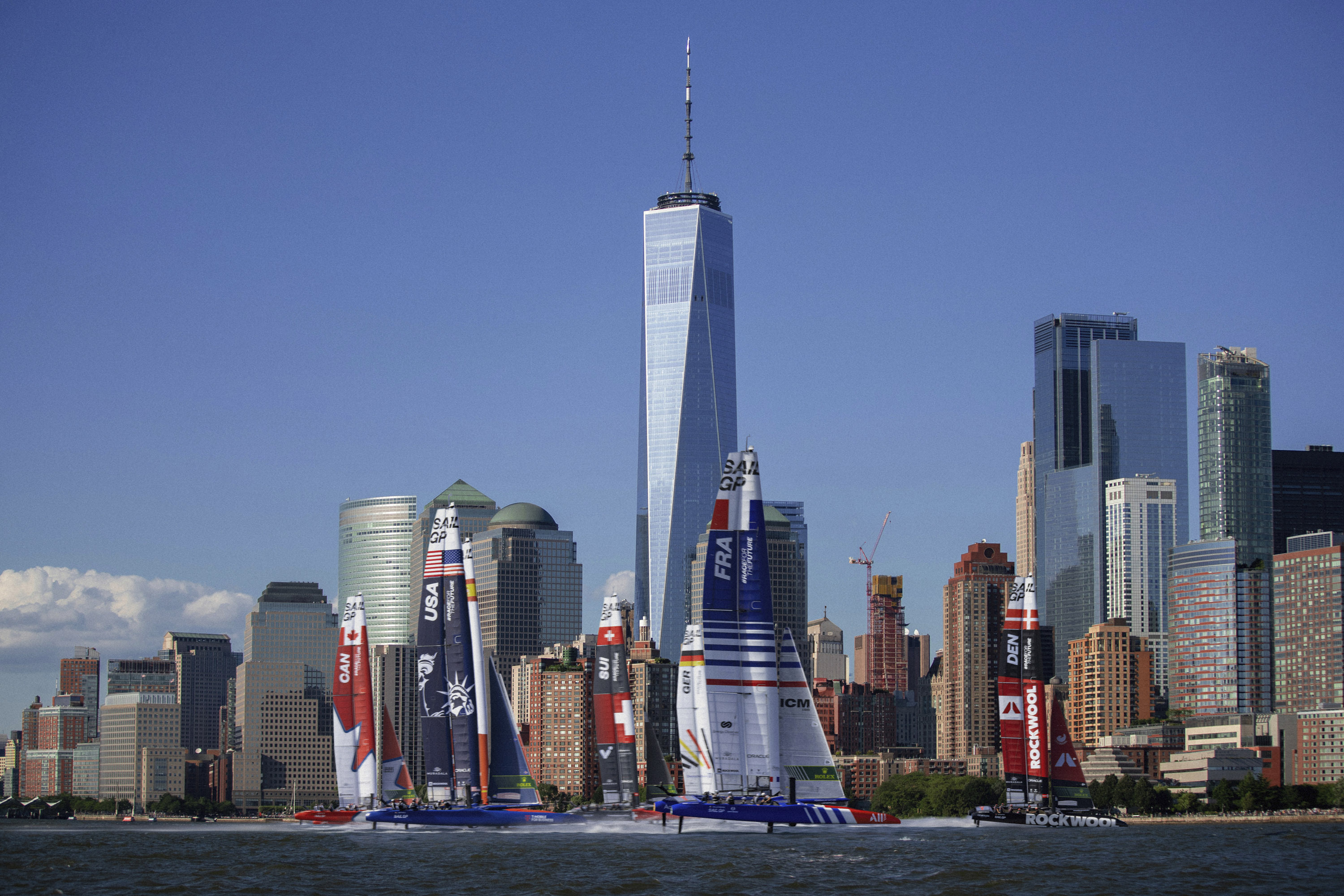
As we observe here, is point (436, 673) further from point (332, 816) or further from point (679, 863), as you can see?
point (679, 863)

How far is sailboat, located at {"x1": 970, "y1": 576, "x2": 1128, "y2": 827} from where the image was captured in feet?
469

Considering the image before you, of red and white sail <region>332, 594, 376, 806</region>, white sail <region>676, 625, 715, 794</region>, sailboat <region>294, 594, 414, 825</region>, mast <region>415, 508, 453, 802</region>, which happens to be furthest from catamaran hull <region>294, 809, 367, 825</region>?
white sail <region>676, 625, 715, 794</region>

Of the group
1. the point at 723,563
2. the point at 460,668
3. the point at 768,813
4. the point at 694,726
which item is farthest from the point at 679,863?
the point at 460,668

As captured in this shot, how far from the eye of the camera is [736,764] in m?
98.9

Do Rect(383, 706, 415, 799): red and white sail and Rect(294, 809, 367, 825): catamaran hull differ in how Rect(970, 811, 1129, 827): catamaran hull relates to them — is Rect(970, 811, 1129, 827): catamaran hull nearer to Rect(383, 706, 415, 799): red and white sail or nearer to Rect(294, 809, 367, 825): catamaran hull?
Rect(383, 706, 415, 799): red and white sail

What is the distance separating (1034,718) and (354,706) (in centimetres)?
5393

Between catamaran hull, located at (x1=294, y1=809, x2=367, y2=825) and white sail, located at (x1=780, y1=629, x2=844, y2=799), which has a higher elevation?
white sail, located at (x1=780, y1=629, x2=844, y2=799)

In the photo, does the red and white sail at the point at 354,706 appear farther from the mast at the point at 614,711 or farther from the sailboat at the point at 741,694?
the sailboat at the point at 741,694

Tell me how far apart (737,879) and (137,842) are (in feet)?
240

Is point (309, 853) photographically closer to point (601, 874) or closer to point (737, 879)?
point (601, 874)

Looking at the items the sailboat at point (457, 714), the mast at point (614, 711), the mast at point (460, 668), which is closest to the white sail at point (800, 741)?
the sailboat at point (457, 714)

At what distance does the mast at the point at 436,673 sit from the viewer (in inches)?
4628

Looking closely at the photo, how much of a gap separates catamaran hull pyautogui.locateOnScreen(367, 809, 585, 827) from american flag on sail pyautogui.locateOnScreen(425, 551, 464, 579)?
612 inches

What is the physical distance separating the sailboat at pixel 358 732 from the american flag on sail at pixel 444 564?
50.3 feet
